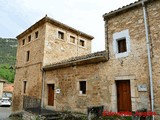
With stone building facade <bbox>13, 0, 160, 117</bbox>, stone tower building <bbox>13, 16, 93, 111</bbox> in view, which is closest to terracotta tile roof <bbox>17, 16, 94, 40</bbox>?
stone tower building <bbox>13, 16, 93, 111</bbox>

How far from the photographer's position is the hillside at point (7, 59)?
5369 cm

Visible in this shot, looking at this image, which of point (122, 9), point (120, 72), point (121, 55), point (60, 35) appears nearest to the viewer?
point (120, 72)

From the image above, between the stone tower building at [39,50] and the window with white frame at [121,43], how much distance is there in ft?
21.4

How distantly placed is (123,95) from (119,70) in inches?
45.7

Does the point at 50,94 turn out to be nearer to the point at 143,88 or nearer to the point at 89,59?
the point at 89,59

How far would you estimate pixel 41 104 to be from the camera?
1163 centimetres

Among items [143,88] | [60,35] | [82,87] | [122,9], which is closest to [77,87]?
[82,87]

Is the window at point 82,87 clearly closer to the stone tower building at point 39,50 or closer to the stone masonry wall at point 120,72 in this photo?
the stone masonry wall at point 120,72

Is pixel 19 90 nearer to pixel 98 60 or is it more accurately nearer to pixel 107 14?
pixel 98 60

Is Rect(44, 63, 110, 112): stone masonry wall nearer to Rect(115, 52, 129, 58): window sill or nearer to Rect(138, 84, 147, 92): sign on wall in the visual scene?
Rect(115, 52, 129, 58): window sill

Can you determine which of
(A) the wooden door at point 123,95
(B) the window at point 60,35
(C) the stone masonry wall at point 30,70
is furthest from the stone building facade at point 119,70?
(B) the window at point 60,35

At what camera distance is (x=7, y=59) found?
61.6 meters

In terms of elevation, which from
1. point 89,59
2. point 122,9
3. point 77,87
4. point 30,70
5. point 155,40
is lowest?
point 77,87

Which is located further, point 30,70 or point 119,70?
point 30,70
